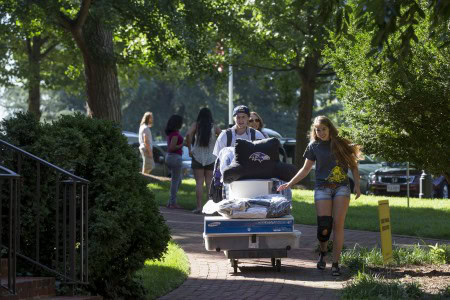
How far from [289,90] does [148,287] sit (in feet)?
80.8

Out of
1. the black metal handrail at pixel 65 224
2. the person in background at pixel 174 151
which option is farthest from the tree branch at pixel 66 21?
the black metal handrail at pixel 65 224

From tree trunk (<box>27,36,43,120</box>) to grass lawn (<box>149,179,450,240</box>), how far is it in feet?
43.2

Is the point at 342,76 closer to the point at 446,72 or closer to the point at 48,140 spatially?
the point at 446,72

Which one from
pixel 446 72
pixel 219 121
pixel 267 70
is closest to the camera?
pixel 446 72

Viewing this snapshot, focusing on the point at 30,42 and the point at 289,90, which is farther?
the point at 30,42

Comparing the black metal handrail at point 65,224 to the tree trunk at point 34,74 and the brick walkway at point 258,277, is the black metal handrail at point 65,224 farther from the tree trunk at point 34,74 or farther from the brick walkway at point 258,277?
the tree trunk at point 34,74

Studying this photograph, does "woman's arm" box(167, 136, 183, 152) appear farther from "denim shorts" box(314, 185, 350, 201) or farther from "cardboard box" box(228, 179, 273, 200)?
"denim shorts" box(314, 185, 350, 201)

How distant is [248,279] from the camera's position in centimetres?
1035

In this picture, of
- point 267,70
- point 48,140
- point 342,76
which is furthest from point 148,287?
point 267,70

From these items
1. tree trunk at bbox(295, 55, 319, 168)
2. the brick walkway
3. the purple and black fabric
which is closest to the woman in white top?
the brick walkway

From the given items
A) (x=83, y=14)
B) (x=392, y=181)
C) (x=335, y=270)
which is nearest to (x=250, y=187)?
(x=335, y=270)

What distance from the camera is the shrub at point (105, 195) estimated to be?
8.05 m

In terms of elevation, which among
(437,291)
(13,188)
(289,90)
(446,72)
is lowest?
(437,291)

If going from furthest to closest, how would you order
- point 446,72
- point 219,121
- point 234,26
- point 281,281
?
point 219,121
point 234,26
point 446,72
point 281,281
